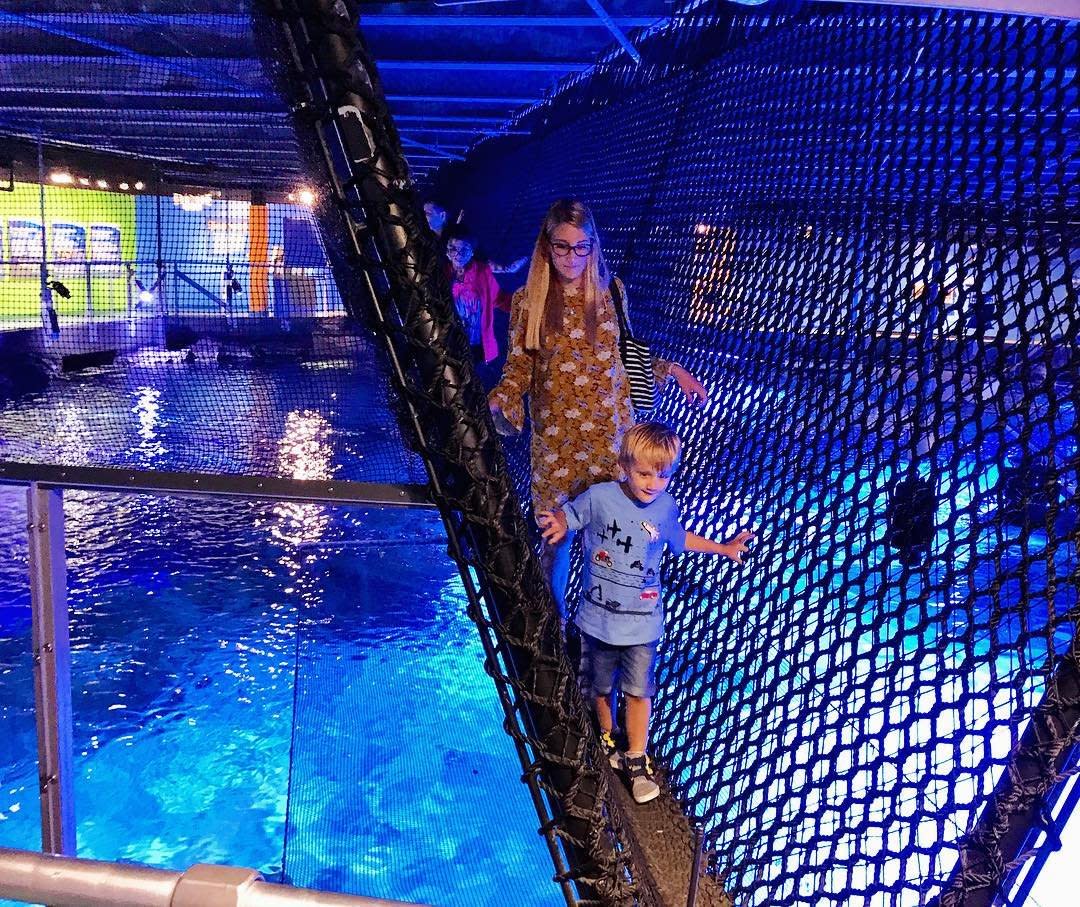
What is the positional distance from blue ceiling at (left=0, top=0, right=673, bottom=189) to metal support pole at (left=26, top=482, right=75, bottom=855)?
2479 mm

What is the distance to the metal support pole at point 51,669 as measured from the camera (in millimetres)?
1589

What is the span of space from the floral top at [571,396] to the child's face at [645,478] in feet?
0.65

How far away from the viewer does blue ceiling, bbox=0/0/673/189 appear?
5.01 metres

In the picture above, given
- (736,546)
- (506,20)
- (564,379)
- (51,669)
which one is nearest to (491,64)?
(506,20)

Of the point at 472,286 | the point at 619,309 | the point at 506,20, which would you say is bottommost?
the point at 619,309

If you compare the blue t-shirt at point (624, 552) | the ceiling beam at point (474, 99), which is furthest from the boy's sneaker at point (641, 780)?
the ceiling beam at point (474, 99)

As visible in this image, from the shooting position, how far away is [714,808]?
1.99 m

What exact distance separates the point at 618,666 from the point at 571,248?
1166mm

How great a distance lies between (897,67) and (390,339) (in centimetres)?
178

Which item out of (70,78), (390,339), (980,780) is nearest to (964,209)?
(980,780)

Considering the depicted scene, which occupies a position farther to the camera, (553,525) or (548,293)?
(548,293)

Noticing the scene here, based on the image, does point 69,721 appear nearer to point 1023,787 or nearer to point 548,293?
point 548,293

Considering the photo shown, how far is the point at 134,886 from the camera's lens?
2.53 ft

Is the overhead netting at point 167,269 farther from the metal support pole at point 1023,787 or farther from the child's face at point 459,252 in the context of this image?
the metal support pole at point 1023,787
